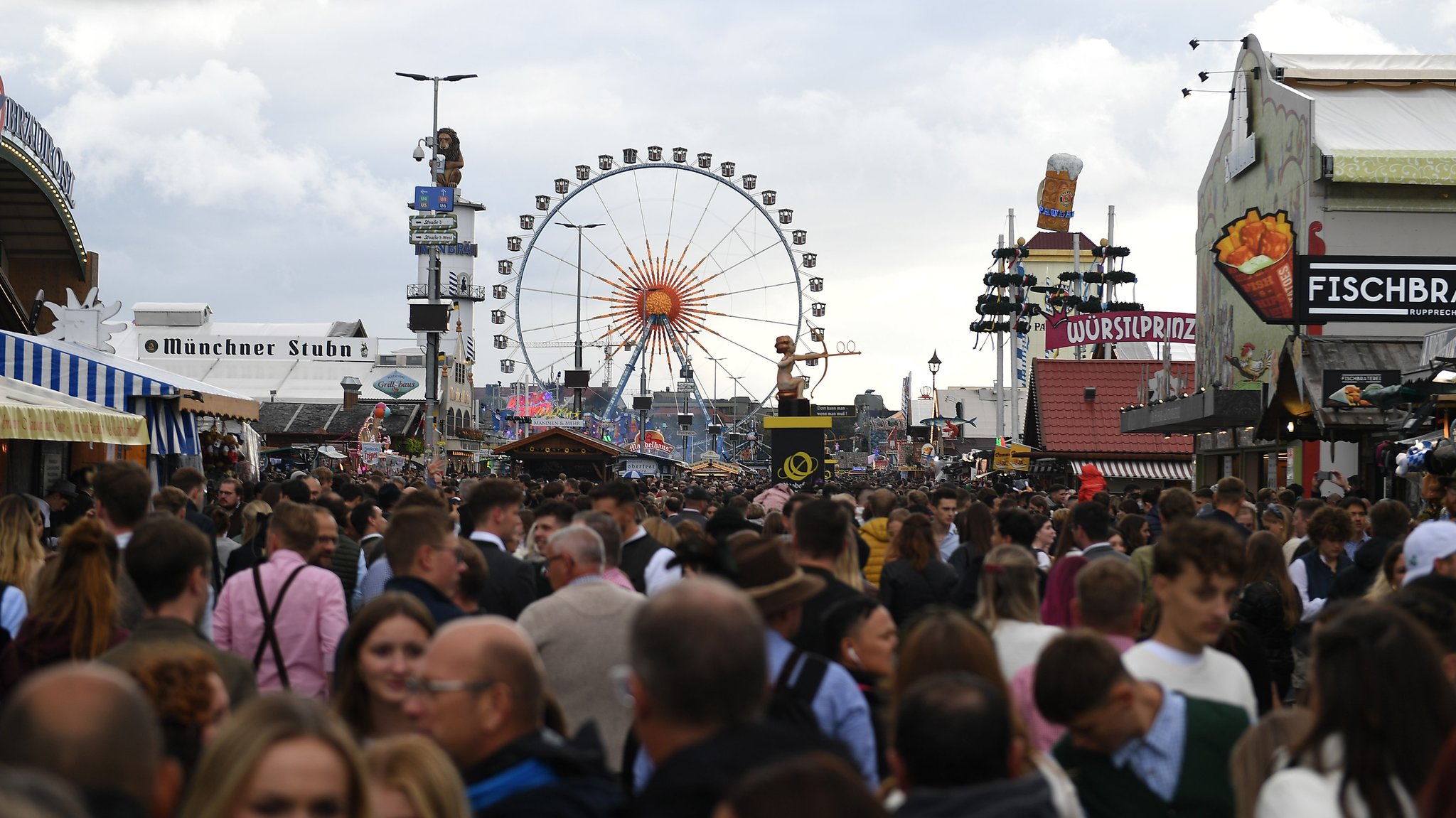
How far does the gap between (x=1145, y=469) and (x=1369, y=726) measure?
144 ft

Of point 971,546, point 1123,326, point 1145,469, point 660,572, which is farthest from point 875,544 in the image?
point 1123,326

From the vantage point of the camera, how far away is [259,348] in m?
81.2

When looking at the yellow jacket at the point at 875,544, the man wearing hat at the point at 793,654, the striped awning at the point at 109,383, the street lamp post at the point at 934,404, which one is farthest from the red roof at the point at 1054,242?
the man wearing hat at the point at 793,654

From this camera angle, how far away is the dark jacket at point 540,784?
11.3 feet

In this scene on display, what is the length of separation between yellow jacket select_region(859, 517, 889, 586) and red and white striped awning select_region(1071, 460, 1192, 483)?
117 feet

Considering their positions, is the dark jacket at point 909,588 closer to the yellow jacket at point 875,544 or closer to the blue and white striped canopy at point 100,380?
the yellow jacket at point 875,544

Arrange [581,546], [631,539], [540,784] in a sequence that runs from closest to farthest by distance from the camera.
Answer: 1. [540,784]
2. [581,546]
3. [631,539]

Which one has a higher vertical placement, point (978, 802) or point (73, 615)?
point (73, 615)

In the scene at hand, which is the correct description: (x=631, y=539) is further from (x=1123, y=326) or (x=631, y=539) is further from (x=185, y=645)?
(x=1123, y=326)

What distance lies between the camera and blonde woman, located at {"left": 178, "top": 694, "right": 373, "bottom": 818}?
9.39ft

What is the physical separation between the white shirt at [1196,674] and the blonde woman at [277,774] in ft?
8.54

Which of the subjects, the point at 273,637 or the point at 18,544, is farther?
the point at 18,544

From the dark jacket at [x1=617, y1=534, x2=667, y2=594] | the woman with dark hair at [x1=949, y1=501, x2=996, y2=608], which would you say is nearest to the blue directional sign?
the woman with dark hair at [x1=949, y1=501, x2=996, y2=608]

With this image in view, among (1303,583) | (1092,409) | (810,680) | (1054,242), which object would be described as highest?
(1054,242)
